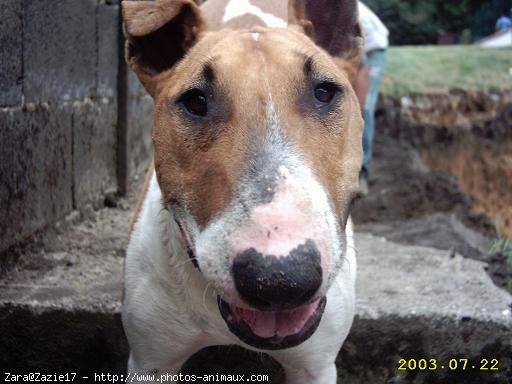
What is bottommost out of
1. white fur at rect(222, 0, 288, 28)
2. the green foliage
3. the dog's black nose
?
the green foliage

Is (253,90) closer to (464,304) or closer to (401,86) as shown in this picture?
(464,304)

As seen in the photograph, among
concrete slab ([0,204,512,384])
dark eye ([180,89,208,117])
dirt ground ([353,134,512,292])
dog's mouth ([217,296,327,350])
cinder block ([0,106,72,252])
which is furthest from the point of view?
dirt ground ([353,134,512,292])

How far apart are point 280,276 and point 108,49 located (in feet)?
10.9

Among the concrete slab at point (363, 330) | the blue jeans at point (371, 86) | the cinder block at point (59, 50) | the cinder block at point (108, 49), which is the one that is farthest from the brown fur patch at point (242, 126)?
the blue jeans at point (371, 86)

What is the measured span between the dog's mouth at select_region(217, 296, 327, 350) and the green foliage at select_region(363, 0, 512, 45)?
727 inches

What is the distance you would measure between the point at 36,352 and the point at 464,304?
5.73ft

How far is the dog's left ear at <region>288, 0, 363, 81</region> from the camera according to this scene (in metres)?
2.53

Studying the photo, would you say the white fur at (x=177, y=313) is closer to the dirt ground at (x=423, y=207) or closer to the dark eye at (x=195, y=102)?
the dark eye at (x=195, y=102)

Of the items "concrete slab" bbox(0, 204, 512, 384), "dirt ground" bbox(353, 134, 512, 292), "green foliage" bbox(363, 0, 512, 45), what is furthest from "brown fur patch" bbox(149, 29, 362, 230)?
"green foliage" bbox(363, 0, 512, 45)

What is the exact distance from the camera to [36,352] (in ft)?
9.84

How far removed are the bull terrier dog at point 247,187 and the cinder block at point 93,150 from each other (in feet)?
4.83

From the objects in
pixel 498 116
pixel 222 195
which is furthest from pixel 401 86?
pixel 222 195
